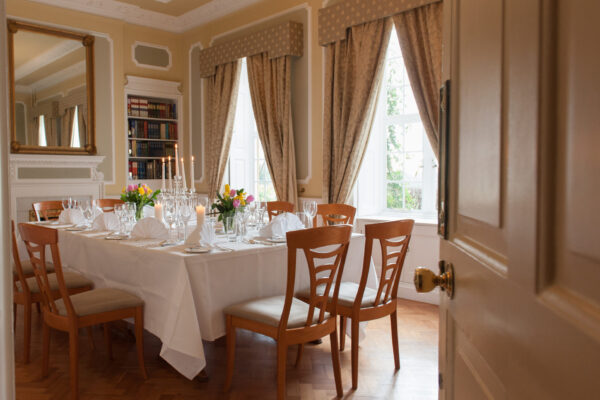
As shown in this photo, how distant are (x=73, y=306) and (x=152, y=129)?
16.0ft

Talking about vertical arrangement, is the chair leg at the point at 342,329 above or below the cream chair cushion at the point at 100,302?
below

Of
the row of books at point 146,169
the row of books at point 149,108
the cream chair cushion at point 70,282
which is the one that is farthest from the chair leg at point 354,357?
the row of books at point 149,108

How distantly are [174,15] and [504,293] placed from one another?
7.23 m

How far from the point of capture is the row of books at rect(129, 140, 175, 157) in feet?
23.1

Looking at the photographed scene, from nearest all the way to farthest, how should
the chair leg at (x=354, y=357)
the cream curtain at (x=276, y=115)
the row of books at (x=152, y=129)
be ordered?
the chair leg at (x=354, y=357)
the cream curtain at (x=276, y=115)
the row of books at (x=152, y=129)

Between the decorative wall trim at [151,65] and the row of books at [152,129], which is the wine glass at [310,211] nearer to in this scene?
the row of books at [152,129]

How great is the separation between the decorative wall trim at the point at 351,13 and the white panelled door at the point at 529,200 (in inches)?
143

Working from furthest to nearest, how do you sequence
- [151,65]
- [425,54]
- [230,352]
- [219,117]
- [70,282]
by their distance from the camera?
1. [151,65]
2. [219,117]
3. [425,54]
4. [70,282]
5. [230,352]

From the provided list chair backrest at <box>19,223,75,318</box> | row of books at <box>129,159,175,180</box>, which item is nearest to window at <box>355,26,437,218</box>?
chair backrest at <box>19,223,75,318</box>

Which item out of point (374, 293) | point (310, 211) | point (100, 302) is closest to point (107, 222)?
point (100, 302)

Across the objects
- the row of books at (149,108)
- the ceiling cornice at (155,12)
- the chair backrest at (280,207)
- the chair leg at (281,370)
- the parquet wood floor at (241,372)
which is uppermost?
the ceiling cornice at (155,12)

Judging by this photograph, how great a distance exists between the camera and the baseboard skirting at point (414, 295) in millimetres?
4460

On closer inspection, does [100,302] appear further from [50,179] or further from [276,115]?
[50,179]

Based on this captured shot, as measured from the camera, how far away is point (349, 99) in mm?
4898
